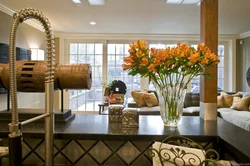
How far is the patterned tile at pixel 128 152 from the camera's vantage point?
1.18 meters

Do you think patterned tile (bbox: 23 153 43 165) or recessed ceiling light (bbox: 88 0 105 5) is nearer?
patterned tile (bbox: 23 153 43 165)

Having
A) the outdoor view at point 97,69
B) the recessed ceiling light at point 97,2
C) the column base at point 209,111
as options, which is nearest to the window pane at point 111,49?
the outdoor view at point 97,69

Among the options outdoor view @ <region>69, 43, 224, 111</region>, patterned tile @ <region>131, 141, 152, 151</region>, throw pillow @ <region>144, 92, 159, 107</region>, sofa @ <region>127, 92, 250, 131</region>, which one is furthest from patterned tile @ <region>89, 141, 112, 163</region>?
outdoor view @ <region>69, 43, 224, 111</region>

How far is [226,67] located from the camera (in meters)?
6.60

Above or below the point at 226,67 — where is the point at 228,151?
below

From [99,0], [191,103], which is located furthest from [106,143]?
[191,103]

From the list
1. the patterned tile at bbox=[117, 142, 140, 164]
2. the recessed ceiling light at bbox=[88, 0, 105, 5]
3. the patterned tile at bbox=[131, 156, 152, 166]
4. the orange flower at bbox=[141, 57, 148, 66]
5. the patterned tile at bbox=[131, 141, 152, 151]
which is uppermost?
the recessed ceiling light at bbox=[88, 0, 105, 5]

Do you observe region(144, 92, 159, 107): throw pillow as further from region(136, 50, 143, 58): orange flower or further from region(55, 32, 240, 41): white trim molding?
region(136, 50, 143, 58): orange flower

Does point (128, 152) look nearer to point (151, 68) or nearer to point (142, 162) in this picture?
point (142, 162)

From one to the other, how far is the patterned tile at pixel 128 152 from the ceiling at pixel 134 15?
113 inches

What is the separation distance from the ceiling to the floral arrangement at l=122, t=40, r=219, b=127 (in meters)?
2.50

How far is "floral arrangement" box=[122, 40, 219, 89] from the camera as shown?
1236 millimetres

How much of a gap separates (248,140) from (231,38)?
242 inches

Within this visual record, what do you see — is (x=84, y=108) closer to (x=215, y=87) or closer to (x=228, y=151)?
(x=215, y=87)
